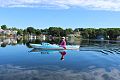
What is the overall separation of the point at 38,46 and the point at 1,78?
3638 cm

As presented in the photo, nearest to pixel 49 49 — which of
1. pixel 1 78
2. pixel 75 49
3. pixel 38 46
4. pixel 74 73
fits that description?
pixel 38 46

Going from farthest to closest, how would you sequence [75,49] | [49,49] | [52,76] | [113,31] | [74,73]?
[113,31] < [75,49] < [49,49] < [74,73] < [52,76]

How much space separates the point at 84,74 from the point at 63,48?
32.2m

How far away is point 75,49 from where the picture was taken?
6244cm

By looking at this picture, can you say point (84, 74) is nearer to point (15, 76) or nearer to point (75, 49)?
point (15, 76)

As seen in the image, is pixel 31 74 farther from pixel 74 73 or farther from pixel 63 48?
pixel 63 48

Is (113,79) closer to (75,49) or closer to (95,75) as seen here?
(95,75)

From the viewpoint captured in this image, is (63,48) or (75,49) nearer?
A: (63,48)

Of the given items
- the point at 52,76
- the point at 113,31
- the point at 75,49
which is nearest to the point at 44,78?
the point at 52,76

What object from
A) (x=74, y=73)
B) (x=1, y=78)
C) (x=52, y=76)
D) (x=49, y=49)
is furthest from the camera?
(x=49, y=49)

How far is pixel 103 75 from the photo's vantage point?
25.9m

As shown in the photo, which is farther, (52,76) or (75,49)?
(75,49)

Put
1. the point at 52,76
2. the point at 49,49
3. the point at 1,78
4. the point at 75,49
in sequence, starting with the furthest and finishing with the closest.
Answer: the point at 75,49, the point at 49,49, the point at 52,76, the point at 1,78

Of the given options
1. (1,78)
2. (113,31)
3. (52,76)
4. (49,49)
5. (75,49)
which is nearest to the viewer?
(1,78)
